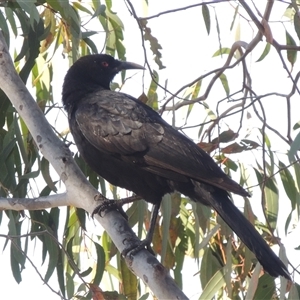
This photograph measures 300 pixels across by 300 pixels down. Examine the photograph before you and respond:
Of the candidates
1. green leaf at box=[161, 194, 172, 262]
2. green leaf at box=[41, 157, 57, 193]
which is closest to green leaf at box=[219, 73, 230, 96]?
green leaf at box=[161, 194, 172, 262]

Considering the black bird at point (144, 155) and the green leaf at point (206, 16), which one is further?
the green leaf at point (206, 16)

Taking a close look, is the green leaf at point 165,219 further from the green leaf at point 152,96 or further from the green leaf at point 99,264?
the green leaf at point 152,96

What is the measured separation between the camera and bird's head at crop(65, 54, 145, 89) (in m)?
4.87

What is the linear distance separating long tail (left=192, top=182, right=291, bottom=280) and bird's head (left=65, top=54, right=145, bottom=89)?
1291 mm

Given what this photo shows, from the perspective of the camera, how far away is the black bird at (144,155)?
3.66m

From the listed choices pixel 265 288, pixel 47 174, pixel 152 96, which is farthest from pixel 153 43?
pixel 265 288

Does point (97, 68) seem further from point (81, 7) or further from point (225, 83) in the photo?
point (225, 83)

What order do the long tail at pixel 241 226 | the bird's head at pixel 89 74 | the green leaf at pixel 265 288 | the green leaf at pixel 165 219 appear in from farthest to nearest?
the bird's head at pixel 89 74, the green leaf at pixel 165 219, the green leaf at pixel 265 288, the long tail at pixel 241 226

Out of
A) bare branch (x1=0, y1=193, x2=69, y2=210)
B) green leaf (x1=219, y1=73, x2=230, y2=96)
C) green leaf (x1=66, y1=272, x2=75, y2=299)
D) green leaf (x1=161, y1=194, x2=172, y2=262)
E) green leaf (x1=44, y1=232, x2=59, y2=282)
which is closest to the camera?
bare branch (x1=0, y1=193, x2=69, y2=210)

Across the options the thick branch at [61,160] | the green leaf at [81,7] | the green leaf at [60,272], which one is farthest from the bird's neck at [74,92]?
the green leaf at [60,272]

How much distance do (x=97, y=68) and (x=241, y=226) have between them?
180 centimetres

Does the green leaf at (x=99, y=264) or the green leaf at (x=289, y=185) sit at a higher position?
the green leaf at (x=99, y=264)

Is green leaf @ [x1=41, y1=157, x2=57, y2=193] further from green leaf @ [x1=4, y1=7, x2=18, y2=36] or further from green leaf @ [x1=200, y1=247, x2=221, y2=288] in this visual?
green leaf @ [x1=200, y1=247, x2=221, y2=288]

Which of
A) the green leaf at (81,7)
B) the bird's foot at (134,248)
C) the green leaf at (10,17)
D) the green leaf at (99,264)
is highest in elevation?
the green leaf at (81,7)
